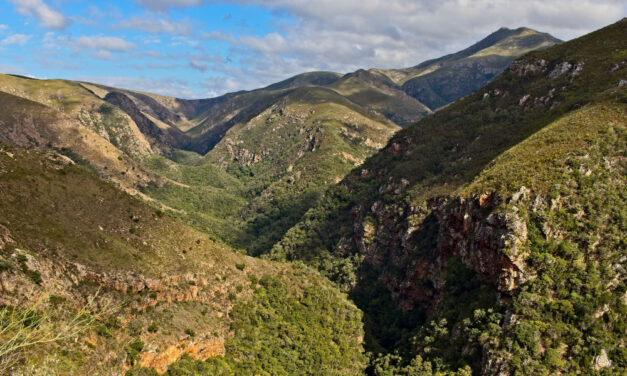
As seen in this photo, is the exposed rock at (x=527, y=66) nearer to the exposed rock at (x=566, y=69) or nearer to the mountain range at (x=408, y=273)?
the mountain range at (x=408, y=273)

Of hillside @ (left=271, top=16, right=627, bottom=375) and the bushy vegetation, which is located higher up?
hillside @ (left=271, top=16, right=627, bottom=375)

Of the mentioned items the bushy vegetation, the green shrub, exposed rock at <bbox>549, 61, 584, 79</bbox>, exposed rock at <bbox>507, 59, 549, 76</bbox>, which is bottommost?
the bushy vegetation

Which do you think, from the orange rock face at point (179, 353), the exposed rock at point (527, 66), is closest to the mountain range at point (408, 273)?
the orange rock face at point (179, 353)

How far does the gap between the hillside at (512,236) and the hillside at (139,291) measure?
19193 mm

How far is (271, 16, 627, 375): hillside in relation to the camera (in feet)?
206

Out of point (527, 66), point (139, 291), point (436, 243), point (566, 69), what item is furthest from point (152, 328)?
point (527, 66)

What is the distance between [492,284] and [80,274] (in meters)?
72.8

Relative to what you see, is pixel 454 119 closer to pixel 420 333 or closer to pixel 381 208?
pixel 381 208

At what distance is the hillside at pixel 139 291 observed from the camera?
167 feet

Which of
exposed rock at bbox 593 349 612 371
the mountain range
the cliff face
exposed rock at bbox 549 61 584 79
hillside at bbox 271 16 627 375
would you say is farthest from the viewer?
exposed rock at bbox 549 61 584 79

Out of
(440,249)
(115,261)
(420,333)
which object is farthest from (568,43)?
(115,261)

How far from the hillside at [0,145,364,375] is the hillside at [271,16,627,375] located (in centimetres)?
1919

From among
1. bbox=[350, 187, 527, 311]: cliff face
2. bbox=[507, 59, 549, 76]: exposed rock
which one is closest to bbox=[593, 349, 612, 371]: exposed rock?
bbox=[350, 187, 527, 311]: cliff face

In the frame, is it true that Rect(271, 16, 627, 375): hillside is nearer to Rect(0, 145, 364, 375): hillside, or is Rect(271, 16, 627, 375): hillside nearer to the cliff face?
the cliff face
